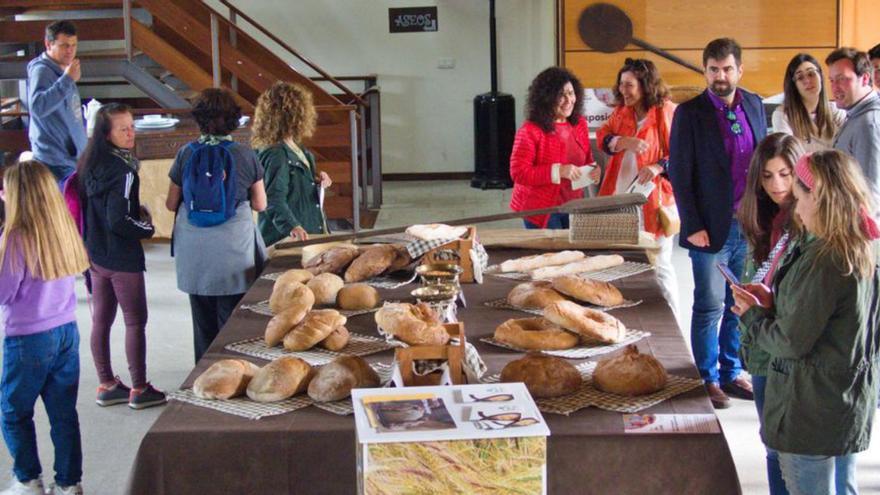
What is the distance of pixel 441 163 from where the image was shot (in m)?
12.3

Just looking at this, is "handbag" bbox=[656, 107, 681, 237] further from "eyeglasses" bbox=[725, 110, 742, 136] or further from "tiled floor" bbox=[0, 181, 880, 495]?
"tiled floor" bbox=[0, 181, 880, 495]

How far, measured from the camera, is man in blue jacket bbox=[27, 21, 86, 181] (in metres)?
6.55

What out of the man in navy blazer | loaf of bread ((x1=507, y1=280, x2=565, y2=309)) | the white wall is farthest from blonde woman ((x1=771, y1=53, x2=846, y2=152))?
the white wall

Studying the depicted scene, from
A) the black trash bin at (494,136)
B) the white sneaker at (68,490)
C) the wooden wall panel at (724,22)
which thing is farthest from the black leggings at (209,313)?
the black trash bin at (494,136)

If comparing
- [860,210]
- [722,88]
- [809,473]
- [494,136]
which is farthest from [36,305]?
[494,136]

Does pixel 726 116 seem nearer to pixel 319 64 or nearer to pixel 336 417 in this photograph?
pixel 336 417

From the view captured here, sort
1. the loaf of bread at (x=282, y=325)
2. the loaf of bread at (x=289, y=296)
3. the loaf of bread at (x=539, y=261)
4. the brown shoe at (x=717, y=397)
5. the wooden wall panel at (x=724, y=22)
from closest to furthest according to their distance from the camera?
1. the loaf of bread at (x=282, y=325)
2. the loaf of bread at (x=289, y=296)
3. the loaf of bread at (x=539, y=261)
4. the brown shoe at (x=717, y=397)
5. the wooden wall panel at (x=724, y=22)

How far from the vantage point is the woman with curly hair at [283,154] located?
16.8ft

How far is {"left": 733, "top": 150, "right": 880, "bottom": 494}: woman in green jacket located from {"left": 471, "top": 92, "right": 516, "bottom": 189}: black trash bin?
849cm

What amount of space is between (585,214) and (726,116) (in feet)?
2.34

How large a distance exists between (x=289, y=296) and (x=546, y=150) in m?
2.30

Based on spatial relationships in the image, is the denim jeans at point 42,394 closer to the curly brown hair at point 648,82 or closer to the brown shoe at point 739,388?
the brown shoe at point 739,388

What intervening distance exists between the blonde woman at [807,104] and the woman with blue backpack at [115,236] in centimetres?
266

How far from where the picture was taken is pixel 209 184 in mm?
4438
